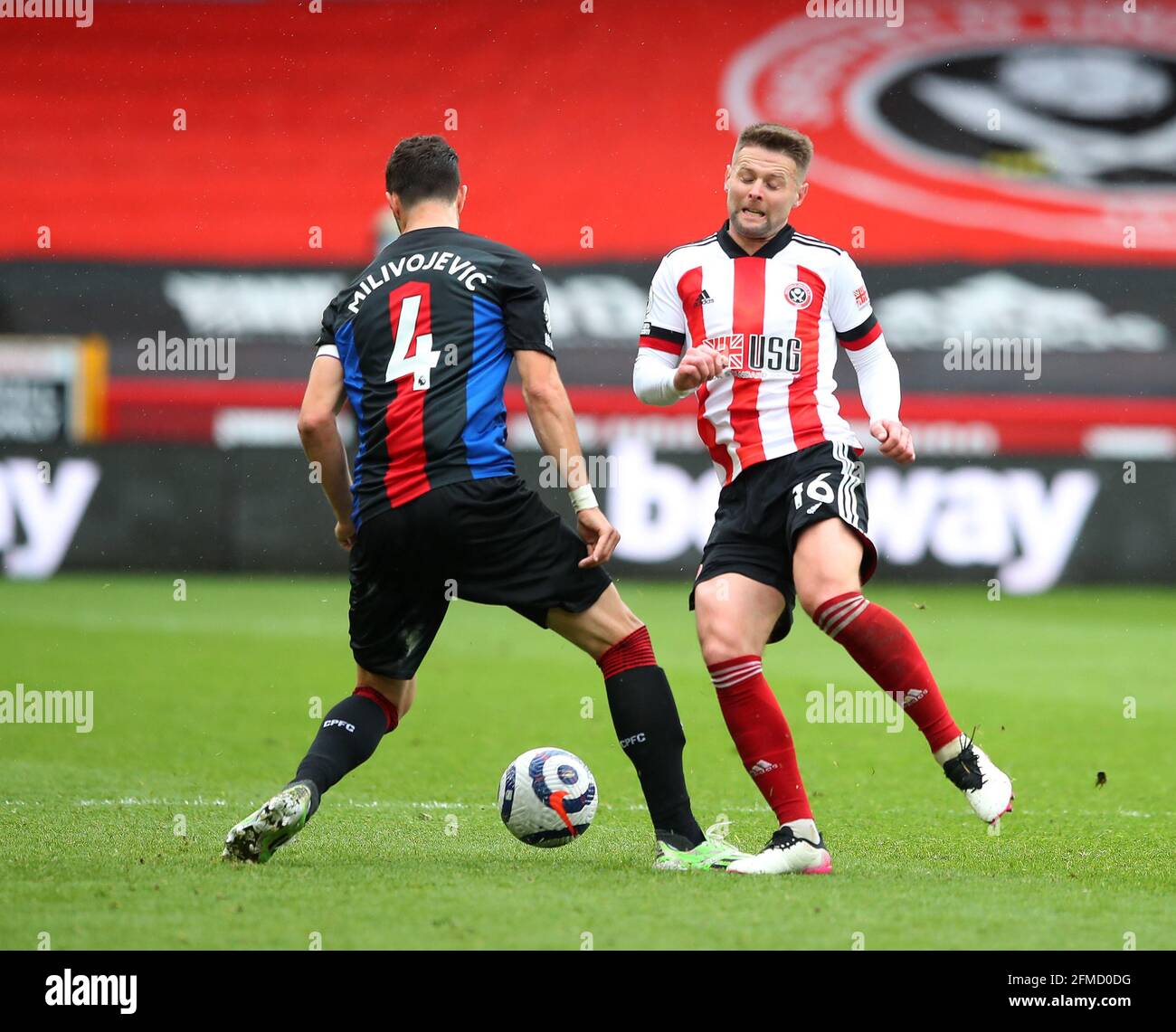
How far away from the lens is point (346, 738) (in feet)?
15.3

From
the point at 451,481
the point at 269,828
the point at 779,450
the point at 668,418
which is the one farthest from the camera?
the point at 668,418

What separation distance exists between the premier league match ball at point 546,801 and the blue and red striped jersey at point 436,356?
0.84 metres

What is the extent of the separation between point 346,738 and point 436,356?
1068 mm

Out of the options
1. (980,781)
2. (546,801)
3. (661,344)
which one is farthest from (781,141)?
(546,801)

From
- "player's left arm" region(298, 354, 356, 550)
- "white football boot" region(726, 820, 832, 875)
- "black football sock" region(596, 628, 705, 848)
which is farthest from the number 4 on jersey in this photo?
"white football boot" region(726, 820, 832, 875)

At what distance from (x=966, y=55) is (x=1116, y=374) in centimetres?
725

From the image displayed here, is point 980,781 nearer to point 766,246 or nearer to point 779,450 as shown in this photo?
point 779,450

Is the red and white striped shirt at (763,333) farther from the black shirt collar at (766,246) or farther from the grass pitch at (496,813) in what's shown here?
the grass pitch at (496,813)

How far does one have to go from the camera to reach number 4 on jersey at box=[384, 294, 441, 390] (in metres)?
4.52

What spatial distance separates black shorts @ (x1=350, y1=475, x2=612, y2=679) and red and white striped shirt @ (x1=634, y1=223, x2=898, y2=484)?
52cm

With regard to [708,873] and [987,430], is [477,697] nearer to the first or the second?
[708,873]

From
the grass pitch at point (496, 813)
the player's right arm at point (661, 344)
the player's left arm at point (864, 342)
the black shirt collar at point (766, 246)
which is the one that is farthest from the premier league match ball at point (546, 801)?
the black shirt collar at point (766, 246)
